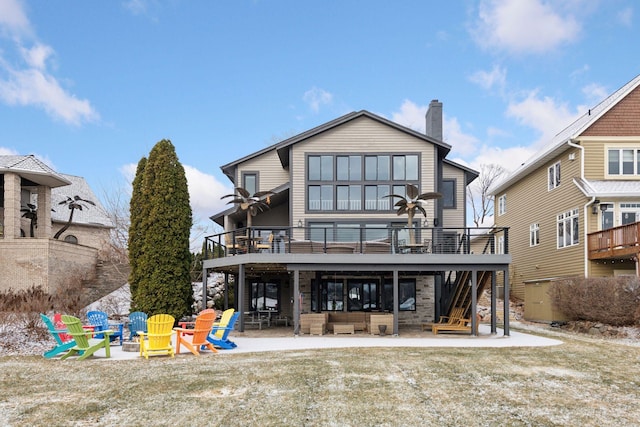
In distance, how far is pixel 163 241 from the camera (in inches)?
732

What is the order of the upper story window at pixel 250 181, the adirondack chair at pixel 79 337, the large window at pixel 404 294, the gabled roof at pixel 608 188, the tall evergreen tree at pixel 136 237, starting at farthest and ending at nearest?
the upper story window at pixel 250 181 < the large window at pixel 404 294 < the gabled roof at pixel 608 188 < the tall evergreen tree at pixel 136 237 < the adirondack chair at pixel 79 337

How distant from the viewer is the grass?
22.9 feet

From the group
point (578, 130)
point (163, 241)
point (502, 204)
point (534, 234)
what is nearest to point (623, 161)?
point (578, 130)

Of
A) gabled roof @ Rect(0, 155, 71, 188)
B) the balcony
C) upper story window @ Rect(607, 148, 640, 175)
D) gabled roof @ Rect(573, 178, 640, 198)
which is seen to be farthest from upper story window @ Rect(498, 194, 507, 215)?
gabled roof @ Rect(0, 155, 71, 188)

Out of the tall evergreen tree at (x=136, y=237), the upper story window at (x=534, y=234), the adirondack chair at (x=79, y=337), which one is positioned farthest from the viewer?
the upper story window at (x=534, y=234)

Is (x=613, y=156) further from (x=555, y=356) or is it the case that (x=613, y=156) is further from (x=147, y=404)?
(x=147, y=404)

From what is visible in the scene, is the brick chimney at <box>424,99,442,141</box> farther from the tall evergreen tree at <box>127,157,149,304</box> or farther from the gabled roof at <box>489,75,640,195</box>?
the tall evergreen tree at <box>127,157,149,304</box>

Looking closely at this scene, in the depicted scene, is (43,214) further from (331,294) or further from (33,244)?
(331,294)

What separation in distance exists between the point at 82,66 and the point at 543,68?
64.6 ft

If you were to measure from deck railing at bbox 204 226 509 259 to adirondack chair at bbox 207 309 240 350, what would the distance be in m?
3.54

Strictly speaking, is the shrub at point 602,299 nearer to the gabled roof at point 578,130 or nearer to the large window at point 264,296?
the gabled roof at point 578,130

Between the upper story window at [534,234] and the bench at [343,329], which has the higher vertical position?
the upper story window at [534,234]

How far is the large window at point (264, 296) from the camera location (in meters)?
21.9

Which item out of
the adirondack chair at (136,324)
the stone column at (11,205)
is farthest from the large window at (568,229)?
the stone column at (11,205)
